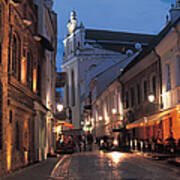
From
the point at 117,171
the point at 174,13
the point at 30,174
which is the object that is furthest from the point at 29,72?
the point at 174,13

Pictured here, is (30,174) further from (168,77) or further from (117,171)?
(168,77)

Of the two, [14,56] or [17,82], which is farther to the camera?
[14,56]

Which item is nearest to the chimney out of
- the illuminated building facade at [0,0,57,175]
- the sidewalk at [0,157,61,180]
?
the illuminated building facade at [0,0,57,175]

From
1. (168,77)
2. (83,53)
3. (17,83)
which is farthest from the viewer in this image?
(83,53)

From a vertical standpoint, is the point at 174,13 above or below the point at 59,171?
above

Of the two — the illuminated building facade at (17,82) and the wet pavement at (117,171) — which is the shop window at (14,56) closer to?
the illuminated building facade at (17,82)

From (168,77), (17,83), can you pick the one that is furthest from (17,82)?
(168,77)

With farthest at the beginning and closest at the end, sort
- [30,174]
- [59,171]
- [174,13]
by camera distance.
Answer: [174,13], [59,171], [30,174]

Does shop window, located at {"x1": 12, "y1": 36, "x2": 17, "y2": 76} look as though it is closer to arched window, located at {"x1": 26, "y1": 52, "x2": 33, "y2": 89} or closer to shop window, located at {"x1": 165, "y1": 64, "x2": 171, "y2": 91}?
arched window, located at {"x1": 26, "y1": 52, "x2": 33, "y2": 89}

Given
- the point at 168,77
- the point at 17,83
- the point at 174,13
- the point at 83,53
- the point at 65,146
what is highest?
the point at 83,53

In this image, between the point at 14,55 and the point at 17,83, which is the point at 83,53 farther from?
the point at 17,83

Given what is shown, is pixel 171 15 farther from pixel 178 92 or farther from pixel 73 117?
pixel 73 117

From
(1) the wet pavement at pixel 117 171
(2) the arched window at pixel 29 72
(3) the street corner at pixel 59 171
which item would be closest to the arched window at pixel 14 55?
(2) the arched window at pixel 29 72

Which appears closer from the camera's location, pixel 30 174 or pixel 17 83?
pixel 30 174
